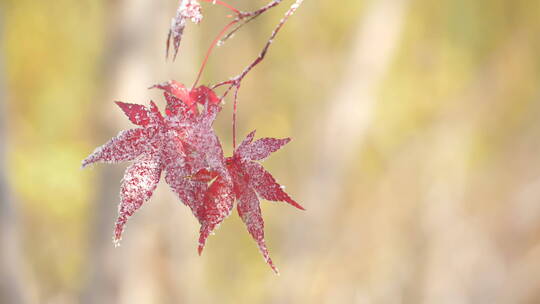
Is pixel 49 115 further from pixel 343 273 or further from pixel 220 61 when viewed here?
pixel 343 273

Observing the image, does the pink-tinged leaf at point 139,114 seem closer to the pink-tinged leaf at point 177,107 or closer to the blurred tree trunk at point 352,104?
the pink-tinged leaf at point 177,107

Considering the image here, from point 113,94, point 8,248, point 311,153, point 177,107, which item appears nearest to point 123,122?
point 113,94

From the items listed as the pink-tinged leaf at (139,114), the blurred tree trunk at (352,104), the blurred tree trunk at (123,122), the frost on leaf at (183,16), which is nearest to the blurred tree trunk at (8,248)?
the blurred tree trunk at (123,122)

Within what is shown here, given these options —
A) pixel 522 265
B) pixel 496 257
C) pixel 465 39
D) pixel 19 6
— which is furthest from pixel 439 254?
pixel 19 6

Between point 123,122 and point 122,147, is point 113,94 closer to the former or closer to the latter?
point 123,122

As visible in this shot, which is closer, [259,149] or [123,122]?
[259,149]

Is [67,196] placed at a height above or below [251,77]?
below

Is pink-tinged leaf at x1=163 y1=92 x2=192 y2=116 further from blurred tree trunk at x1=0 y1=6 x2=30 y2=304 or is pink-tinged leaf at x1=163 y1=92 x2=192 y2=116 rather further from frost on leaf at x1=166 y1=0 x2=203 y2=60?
blurred tree trunk at x1=0 y1=6 x2=30 y2=304
